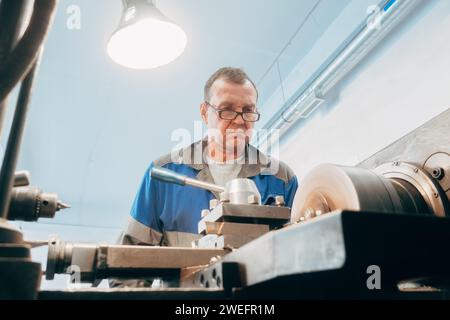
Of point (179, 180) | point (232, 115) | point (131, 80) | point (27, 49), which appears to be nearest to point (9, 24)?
point (27, 49)

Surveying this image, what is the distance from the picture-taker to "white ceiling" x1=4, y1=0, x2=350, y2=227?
206 centimetres

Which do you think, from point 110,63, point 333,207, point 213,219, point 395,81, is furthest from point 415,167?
point 110,63

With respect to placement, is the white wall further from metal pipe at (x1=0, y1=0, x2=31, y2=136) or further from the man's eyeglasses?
metal pipe at (x1=0, y1=0, x2=31, y2=136)

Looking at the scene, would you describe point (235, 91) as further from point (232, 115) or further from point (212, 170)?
point (212, 170)

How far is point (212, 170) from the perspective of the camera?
5.03 ft

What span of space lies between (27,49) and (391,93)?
158 centimetres

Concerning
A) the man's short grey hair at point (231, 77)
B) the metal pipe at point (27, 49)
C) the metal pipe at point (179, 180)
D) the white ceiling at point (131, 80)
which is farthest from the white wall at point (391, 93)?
the metal pipe at point (27, 49)

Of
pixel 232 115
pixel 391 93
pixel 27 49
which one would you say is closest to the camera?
pixel 27 49

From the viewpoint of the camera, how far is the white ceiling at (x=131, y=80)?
206 cm

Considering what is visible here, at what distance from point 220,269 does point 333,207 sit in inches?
11.4

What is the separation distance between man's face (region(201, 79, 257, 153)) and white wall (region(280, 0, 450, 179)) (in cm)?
64

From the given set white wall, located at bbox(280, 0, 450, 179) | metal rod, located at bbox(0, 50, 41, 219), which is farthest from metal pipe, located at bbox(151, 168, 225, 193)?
white wall, located at bbox(280, 0, 450, 179)

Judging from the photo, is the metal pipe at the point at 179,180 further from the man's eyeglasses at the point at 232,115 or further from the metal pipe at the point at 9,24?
the man's eyeglasses at the point at 232,115

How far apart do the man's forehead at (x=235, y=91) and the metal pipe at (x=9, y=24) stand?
42.7 inches
